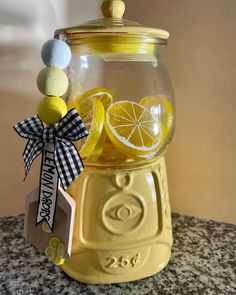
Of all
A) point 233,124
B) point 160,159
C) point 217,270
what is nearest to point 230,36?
Result: point 233,124

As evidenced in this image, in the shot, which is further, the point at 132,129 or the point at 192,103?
the point at 192,103

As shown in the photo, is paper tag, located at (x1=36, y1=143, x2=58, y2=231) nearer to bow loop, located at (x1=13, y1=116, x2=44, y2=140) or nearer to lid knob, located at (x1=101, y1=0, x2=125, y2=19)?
bow loop, located at (x1=13, y1=116, x2=44, y2=140)

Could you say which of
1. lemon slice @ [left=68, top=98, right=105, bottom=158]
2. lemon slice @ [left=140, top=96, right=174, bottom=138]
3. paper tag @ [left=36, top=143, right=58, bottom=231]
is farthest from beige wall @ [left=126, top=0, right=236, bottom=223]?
paper tag @ [left=36, top=143, right=58, bottom=231]

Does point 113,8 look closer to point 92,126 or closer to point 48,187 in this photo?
point 92,126

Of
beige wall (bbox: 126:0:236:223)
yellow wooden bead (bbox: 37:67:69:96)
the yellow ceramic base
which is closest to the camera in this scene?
yellow wooden bead (bbox: 37:67:69:96)

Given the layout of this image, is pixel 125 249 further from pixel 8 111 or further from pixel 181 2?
pixel 181 2

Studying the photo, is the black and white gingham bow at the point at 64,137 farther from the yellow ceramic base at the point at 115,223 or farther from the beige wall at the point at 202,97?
the beige wall at the point at 202,97

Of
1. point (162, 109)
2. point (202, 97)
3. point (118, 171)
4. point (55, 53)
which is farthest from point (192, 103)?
point (55, 53)
